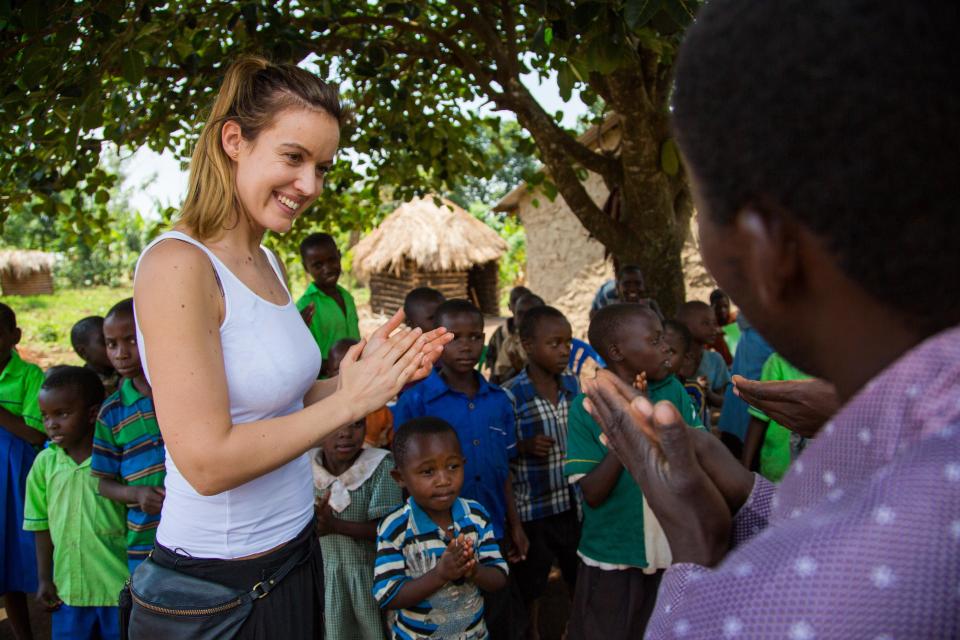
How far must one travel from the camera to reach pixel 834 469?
0.69m

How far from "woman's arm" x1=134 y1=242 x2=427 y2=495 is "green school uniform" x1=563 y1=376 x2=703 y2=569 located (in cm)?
143

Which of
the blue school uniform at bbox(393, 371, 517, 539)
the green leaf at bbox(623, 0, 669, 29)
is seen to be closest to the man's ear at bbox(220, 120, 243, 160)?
the green leaf at bbox(623, 0, 669, 29)

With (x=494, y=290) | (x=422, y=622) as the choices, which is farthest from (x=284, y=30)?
(x=494, y=290)

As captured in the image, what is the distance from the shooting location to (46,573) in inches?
125

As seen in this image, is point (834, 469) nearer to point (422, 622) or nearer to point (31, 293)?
point (422, 622)

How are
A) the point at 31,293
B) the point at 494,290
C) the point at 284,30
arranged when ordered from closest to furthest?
the point at 284,30
the point at 494,290
the point at 31,293

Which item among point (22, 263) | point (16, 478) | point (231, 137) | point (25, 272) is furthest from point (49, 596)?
point (25, 272)

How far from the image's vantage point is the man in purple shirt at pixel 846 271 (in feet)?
1.93

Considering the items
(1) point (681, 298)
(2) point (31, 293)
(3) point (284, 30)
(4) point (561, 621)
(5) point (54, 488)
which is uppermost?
(2) point (31, 293)

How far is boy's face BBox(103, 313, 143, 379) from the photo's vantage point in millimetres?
3088

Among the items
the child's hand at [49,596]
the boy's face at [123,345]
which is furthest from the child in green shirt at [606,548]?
the child's hand at [49,596]

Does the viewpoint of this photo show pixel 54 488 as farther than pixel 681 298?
No

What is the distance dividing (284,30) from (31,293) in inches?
988

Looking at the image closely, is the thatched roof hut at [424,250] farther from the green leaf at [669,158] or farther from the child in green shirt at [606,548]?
the child in green shirt at [606,548]
